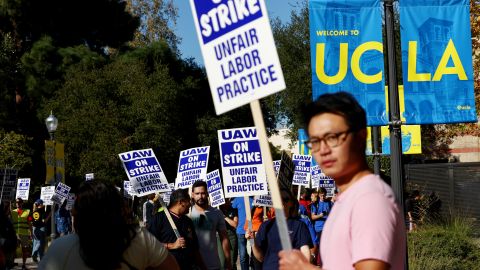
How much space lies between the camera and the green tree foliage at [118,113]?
1722 inches

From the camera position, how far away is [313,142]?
348 centimetres

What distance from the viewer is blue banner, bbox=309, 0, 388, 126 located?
12.5 meters

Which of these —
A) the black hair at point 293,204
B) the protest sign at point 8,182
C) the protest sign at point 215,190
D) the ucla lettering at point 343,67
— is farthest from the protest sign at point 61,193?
the black hair at point 293,204

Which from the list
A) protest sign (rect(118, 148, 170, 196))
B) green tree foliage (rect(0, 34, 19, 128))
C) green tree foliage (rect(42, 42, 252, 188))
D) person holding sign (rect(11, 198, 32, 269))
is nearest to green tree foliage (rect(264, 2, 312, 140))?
green tree foliage (rect(42, 42, 252, 188))

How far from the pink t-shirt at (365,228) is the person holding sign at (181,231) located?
6606 millimetres

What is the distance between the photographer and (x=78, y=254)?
4484 mm

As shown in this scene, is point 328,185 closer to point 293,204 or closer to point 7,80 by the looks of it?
point 293,204

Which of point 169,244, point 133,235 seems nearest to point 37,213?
point 169,244

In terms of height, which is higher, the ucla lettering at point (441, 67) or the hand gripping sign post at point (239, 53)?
the ucla lettering at point (441, 67)

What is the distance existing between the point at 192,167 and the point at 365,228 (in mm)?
13308

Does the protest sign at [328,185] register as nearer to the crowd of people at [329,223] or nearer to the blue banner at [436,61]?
the blue banner at [436,61]

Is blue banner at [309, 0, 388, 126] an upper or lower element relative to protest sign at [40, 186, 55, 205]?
upper

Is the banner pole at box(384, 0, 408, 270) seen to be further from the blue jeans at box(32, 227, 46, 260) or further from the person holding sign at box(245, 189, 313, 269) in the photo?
the blue jeans at box(32, 227, 46, 260)

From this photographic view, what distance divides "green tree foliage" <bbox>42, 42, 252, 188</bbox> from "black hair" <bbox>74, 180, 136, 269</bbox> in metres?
38.4
